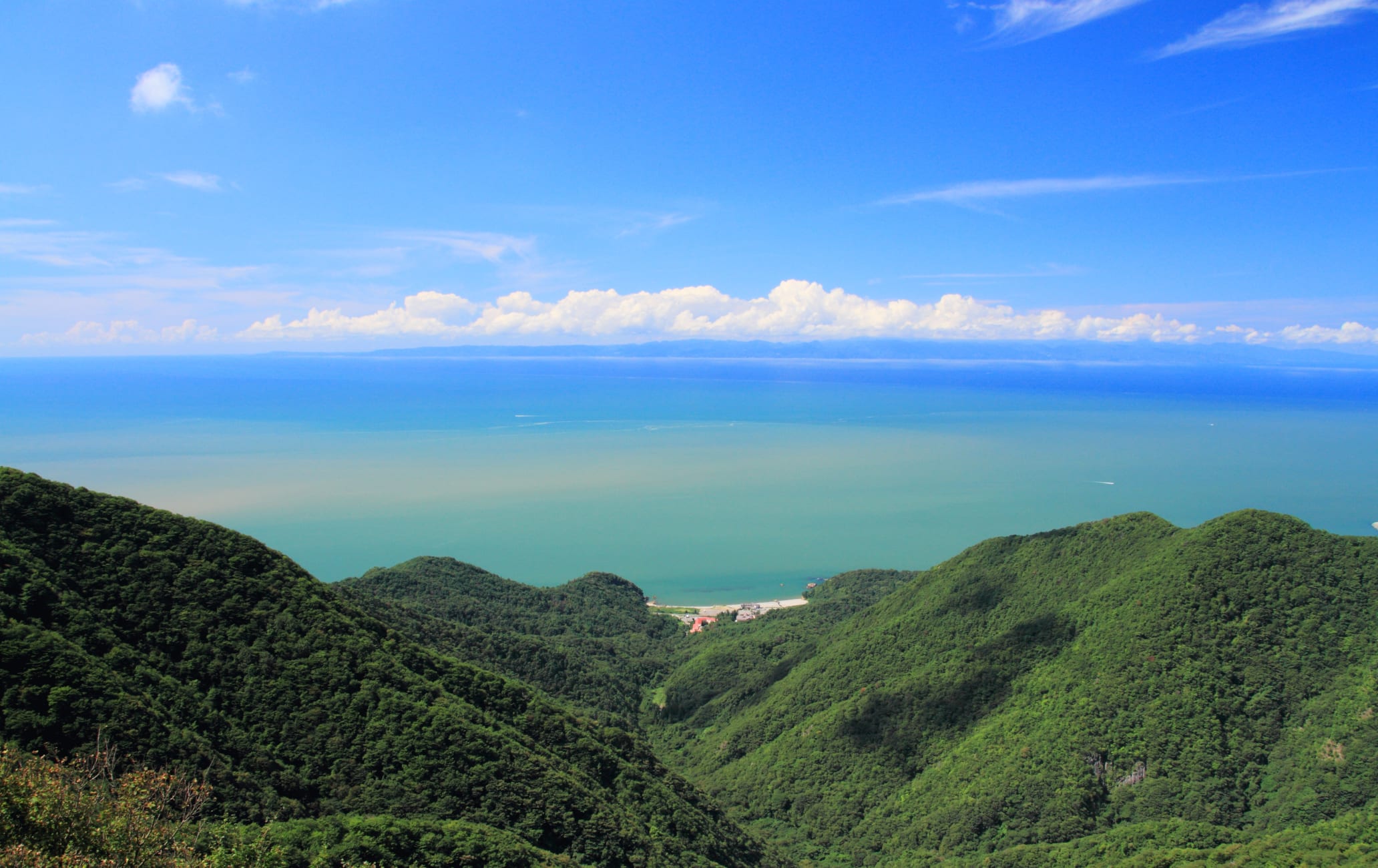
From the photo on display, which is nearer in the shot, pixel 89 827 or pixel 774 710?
pixel 89 827

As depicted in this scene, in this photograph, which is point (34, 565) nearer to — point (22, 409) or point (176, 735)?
point (176, 735)

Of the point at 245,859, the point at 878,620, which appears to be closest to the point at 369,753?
the point at 245,859

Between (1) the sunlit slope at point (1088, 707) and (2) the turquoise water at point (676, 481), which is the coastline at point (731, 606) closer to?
(2) the turquoise water at point (676, 481)

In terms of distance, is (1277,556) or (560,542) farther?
(560,542)

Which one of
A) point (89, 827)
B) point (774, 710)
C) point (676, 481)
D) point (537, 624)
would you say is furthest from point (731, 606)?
point (89, 827)

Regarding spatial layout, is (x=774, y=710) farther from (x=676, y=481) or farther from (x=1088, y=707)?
(x=676, y=481)

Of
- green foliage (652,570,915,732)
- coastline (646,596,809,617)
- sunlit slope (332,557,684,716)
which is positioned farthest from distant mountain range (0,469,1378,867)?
coastline (646,596,809,617)
